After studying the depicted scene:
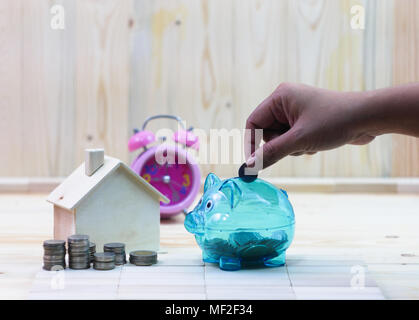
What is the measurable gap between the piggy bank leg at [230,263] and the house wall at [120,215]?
0.19 meters

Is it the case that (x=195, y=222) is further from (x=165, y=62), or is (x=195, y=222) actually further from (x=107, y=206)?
(x=165, y=62)

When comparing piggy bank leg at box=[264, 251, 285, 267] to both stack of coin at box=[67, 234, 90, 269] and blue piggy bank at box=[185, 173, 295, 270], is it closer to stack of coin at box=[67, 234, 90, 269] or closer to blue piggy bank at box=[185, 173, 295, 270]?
blue piggy bank at box=[185, 173, 295, 270]

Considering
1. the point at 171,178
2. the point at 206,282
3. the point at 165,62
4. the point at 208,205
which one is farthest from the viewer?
the point at 165,62

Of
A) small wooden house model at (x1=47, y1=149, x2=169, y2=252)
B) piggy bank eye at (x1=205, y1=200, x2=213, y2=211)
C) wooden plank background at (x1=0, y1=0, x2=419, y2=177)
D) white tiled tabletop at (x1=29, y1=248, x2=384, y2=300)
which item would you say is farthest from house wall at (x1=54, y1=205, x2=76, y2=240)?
wooden plank background at (x1=0, y1=0, x2=419, y2=177)

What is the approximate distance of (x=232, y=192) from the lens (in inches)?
38.8

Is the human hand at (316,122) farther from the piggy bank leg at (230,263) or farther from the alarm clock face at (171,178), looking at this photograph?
the alarm clock face at (171,178)

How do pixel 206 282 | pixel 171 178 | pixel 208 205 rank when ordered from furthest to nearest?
pixel 171 178 → pixel 208 205 → pixel 206 282

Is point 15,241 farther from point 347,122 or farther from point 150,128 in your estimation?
point 150,128

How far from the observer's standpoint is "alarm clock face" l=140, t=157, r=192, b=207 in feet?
4.93

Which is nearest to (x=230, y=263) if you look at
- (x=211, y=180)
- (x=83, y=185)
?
(x=211, y=180)

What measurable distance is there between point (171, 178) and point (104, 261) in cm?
57

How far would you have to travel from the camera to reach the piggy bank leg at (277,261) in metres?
1.01

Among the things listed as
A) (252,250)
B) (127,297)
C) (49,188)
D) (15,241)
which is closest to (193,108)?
(49,188)

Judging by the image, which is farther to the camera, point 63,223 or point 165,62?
point 165,62
